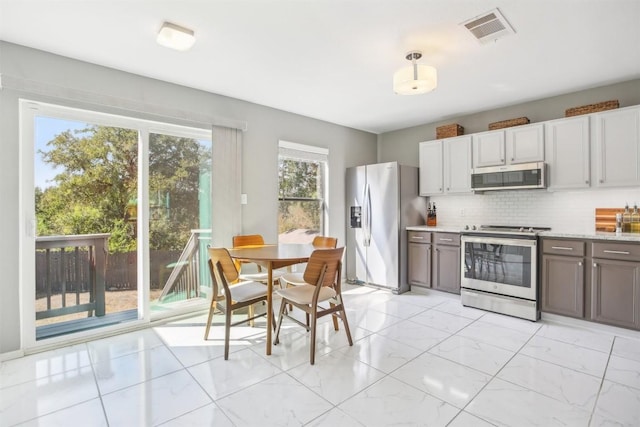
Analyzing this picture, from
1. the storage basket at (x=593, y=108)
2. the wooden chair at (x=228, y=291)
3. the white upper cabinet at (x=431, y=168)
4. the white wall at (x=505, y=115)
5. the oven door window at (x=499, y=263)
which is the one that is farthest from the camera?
the white upper cabinet at (x=431, y=168)

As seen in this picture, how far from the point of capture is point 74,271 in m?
3.17

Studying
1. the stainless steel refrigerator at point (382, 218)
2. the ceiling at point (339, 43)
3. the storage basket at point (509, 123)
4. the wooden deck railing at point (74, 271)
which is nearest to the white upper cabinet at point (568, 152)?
the storage basket at point (509, 123)

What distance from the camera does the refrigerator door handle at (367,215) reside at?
485 centimetres

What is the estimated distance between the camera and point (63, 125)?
9.50ft

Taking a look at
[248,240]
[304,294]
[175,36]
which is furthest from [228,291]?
[175,36]

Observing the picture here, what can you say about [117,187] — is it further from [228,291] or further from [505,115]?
[505,115]

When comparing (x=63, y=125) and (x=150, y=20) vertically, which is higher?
(x=150, y=20)

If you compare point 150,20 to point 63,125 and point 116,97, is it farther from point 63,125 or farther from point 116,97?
point 63,125

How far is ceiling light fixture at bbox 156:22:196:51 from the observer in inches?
90.9

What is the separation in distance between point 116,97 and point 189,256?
1.79 m

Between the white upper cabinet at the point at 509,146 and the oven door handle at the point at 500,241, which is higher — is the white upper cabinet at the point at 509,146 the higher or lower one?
the higher one

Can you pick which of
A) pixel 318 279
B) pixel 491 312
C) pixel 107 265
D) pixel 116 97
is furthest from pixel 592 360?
pixel 116 97

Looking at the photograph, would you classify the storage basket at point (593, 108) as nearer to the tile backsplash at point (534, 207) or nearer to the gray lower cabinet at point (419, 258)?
the tile backsplash at point (534, 207)

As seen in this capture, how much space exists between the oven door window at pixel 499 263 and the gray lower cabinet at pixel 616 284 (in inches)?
22.2
